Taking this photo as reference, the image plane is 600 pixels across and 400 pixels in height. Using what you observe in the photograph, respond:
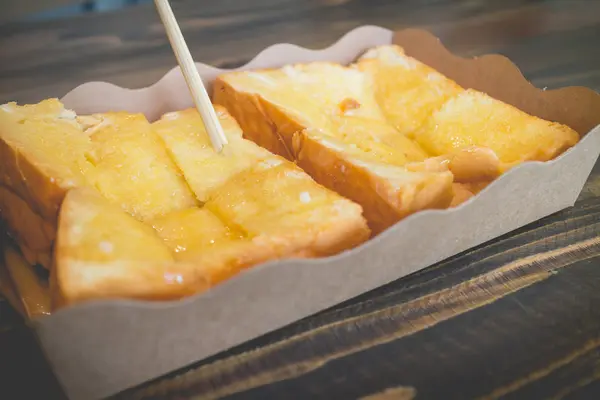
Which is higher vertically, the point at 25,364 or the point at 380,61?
the point at 380,61

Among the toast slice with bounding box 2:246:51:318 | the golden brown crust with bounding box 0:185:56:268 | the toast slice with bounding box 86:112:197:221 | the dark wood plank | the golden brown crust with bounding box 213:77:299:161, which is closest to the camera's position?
the toast slice with bounding box 2:246:51:318

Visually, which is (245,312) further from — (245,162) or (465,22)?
(465,22)

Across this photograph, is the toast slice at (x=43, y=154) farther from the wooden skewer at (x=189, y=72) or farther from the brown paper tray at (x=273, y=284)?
the wooden skewer at (x=189, y=72)

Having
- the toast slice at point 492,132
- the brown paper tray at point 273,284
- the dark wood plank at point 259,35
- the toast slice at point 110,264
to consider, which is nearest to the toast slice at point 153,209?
the toast slice at point 110,264

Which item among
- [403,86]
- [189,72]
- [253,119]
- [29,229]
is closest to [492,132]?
[403,86]

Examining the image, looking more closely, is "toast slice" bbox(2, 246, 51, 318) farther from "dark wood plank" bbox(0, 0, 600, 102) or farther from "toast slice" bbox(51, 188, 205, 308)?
"dark wood plank" bbox(0, 0, 600, 102)

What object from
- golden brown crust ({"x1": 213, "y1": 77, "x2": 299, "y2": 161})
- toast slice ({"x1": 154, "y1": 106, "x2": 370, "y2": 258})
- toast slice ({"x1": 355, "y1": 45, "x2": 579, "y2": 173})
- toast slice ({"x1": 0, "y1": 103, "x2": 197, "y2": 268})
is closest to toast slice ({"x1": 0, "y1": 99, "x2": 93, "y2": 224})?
Answer: toast slice ({"x1": 0, "y1": 103, "x2": 197, "y2": 268})

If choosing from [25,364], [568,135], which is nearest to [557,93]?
[568,135]
